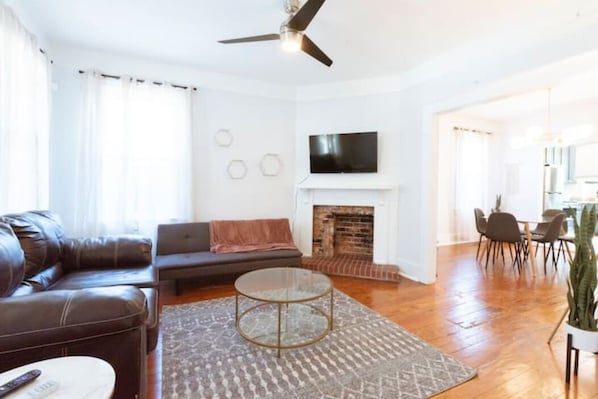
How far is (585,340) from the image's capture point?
1.84 meters

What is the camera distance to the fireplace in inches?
174

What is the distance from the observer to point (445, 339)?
2299mm

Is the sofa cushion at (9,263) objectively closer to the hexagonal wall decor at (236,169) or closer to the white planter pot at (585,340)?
the hexagonal wall decor at (236,169)

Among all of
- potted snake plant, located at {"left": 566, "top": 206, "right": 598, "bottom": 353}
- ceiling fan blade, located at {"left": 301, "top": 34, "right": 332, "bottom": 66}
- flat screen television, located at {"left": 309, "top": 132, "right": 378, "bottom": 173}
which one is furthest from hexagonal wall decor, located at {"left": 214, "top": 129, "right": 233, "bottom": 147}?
potted snake plant, located at {"left": 566, "top": 206, "right": 598, "bottom": 353}

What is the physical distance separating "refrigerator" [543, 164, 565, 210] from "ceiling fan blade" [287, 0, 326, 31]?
6151 mm

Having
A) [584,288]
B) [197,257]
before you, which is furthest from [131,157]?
[584,288]

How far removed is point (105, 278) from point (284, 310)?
1496 millimetres

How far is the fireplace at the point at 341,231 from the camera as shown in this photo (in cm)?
441

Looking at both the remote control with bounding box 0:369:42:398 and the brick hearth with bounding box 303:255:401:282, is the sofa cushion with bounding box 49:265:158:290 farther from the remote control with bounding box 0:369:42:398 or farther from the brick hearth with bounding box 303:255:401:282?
the brick hearth with bounding box 303:255:401:282

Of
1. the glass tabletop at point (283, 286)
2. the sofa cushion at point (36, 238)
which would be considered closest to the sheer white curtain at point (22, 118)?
the sofa cushion at point (36, 238)

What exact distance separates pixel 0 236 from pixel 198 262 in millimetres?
1703

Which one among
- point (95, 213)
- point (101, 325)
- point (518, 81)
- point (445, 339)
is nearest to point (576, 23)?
point (518, 81)

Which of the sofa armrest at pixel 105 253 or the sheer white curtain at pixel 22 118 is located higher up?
the sheer white curtain at pixel 22 118

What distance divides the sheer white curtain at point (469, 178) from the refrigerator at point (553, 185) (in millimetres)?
1026
